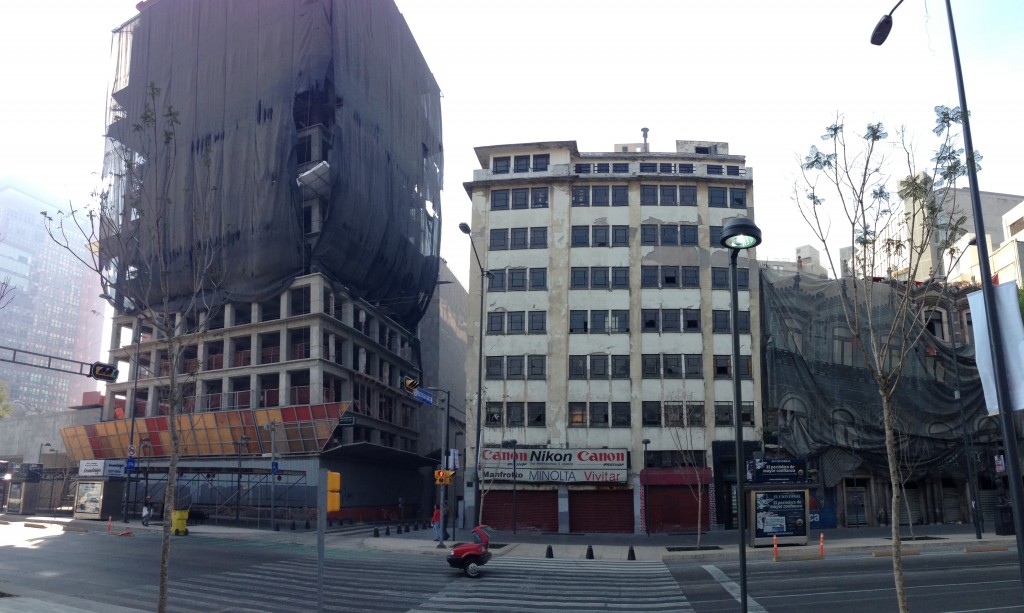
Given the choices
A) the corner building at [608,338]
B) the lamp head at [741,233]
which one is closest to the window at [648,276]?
the corner building at [608,338]

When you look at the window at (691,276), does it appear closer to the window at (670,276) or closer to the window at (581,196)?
the window at (670,276)

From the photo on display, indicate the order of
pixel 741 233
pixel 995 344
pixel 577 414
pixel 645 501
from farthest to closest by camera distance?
1. pixel 577 414
2. pixel 645 501
3. pixel 741 233
4. pixel 995 344

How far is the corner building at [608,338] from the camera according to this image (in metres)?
50.1

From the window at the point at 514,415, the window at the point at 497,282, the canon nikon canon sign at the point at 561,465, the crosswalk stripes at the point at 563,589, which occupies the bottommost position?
the crosswalk stripes at the point at 563,589

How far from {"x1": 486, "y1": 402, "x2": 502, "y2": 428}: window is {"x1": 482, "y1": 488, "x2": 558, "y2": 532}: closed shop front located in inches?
181

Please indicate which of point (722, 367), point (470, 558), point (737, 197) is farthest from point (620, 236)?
point (470, 558)

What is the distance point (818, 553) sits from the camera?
102 ft

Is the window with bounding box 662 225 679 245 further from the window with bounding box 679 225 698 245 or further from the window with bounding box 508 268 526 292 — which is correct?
the window with bounding box 508 268 526 292

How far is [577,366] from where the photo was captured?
52156 millimetres

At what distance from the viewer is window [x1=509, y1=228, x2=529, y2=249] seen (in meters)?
54.3

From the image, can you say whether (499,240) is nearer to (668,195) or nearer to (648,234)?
(648,234)

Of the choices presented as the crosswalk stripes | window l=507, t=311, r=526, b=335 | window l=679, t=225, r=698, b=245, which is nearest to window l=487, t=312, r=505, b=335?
window l=507, t=311, r=526, b=335

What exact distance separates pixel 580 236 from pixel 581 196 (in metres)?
3.17

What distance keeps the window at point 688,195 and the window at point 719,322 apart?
27.2 feet
